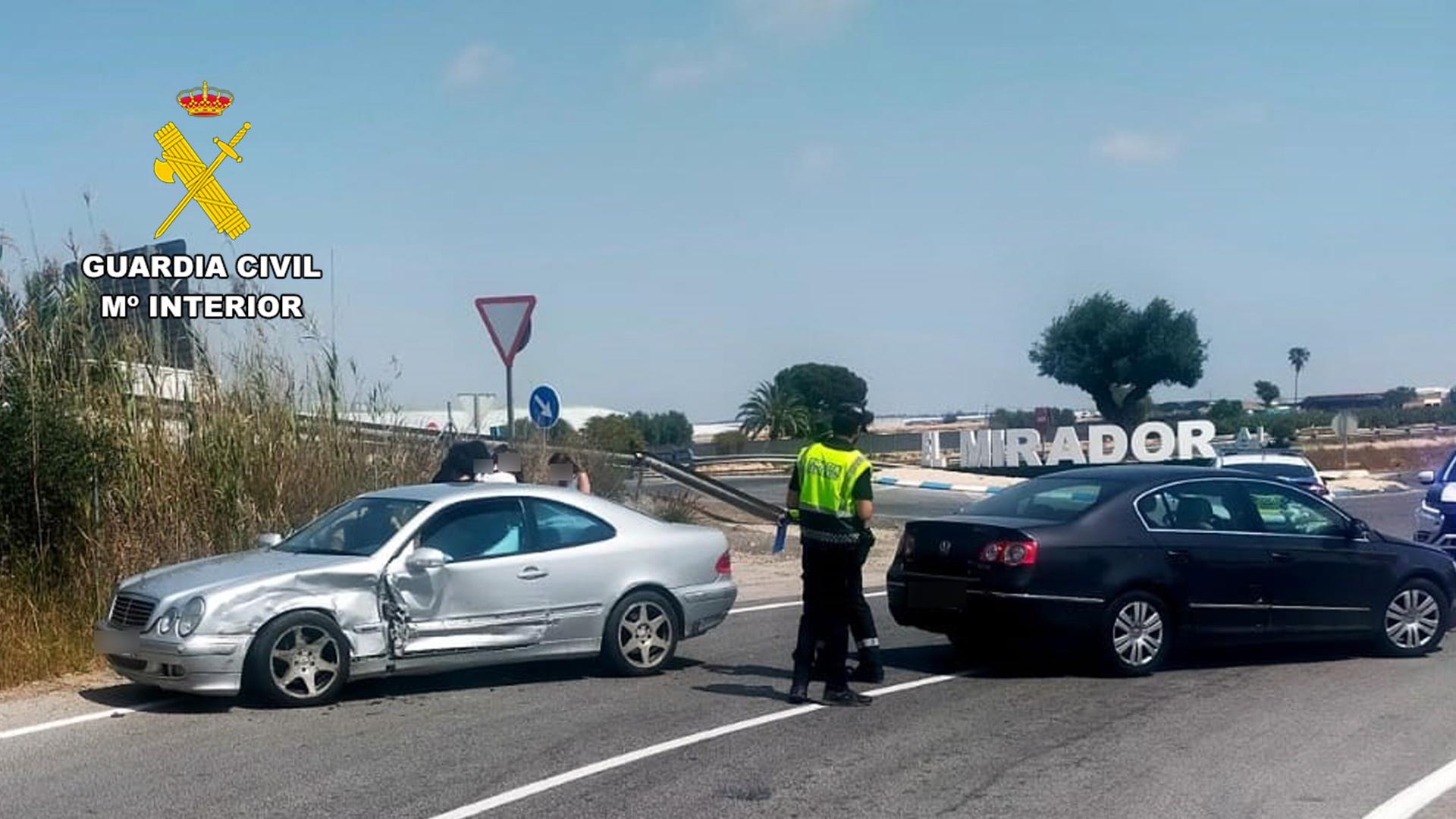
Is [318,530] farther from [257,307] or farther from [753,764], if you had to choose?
[257,307]

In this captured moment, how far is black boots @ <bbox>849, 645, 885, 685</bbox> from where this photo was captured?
35.6ft

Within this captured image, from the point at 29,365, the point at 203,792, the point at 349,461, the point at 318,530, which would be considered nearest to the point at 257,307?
the point at 349,461

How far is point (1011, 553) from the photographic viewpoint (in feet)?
36.3

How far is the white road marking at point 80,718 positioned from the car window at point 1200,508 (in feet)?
22.5

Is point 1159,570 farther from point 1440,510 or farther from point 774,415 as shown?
point 774,415

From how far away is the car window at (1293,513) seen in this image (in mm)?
12023

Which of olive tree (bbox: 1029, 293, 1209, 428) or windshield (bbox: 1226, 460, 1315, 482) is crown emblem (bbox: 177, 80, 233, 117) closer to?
windshield (bbox: 1226, 460, 1315, 482)

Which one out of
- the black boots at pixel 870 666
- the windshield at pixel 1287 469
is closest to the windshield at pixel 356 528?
the black boots at pixel 870 666

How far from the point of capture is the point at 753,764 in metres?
8.49

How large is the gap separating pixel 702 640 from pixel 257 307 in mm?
5904

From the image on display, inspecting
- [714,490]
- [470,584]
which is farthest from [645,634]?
[714,490]

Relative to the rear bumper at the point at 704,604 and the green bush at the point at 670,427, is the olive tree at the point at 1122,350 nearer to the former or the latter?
the green bush at the point at 670,427

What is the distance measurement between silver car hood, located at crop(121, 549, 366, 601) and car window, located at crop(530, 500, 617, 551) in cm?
135

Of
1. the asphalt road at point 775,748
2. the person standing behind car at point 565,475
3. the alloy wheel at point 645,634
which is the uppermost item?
the person standing behind car at point 565,475
